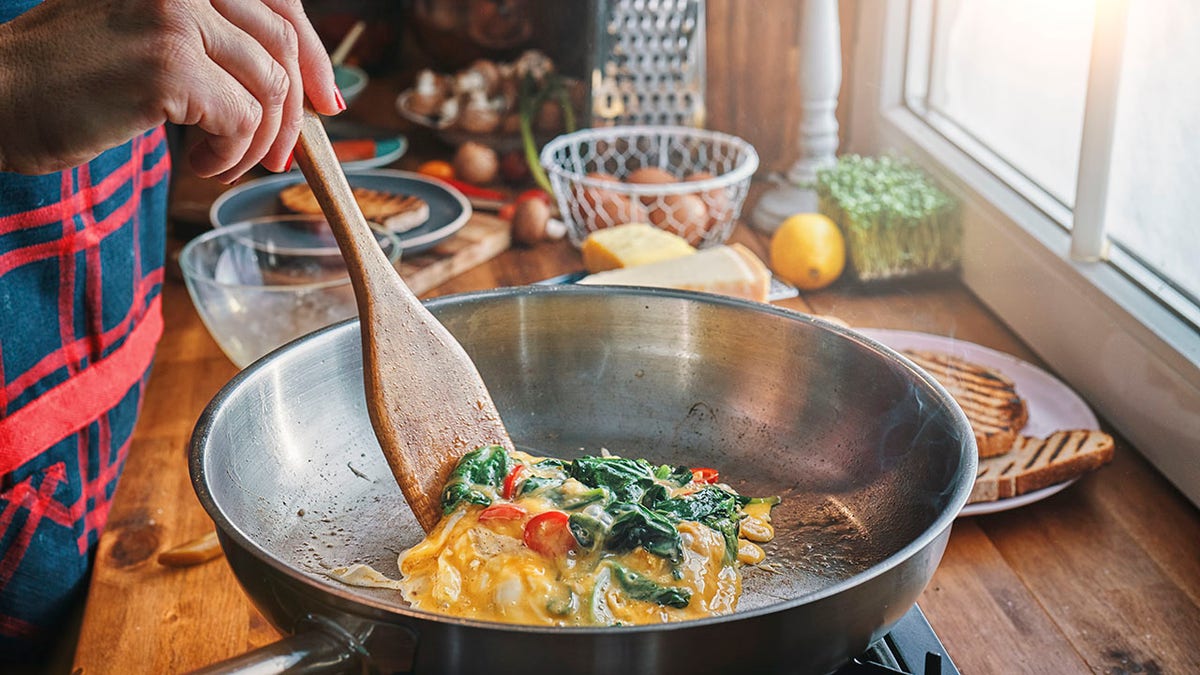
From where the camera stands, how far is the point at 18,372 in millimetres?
1080

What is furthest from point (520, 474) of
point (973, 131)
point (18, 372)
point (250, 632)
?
point (973, 131)

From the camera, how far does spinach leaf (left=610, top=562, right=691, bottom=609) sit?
756 millimetres

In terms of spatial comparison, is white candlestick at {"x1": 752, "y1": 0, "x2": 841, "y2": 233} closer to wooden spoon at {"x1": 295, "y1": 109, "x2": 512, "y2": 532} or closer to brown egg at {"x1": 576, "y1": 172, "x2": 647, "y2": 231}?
brown egg at {"x1": 576, "y1": 172, "x2": 647, "y2": 231}

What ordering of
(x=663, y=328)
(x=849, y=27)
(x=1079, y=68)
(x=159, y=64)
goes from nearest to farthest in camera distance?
(x=159, y=64) → (x=663, y=328) → (x=1079, y=68) → (x=849, y=27)

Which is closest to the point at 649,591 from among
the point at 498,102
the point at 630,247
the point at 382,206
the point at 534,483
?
the point at 534,483

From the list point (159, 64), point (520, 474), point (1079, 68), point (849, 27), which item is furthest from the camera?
point (849, 27)

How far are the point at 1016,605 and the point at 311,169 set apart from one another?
0.69 m

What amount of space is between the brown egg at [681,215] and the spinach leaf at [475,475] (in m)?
0.86

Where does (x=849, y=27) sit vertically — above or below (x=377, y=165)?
above

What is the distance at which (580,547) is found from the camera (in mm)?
785

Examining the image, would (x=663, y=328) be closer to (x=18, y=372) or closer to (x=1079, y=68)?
(x=18, y=372)

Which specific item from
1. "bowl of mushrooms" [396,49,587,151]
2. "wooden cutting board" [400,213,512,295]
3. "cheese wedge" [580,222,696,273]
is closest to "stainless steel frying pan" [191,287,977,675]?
"cheese wedge" [580,222,696,273]

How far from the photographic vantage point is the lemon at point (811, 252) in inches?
62.8

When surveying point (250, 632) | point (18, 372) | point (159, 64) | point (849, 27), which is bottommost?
point (250, 632)
